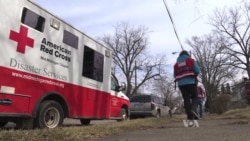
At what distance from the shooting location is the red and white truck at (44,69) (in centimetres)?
855

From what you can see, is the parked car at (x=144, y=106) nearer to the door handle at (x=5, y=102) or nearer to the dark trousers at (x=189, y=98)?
the dark trousers at (x=189, y=98)

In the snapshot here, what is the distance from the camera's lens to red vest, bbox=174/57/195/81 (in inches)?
389

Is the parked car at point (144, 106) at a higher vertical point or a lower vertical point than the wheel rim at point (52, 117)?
higher

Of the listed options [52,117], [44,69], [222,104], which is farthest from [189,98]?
[222,104]

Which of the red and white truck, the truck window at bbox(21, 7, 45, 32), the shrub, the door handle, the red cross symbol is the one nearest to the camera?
the door handle

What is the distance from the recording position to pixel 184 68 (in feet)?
32.8

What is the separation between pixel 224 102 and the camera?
2539 centimetres

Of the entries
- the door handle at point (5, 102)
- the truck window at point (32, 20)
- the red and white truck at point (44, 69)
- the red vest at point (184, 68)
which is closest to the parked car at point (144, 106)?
the red and white truck at point (44, 69)

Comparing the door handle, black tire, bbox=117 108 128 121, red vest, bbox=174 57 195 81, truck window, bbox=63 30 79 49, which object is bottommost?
the door handle

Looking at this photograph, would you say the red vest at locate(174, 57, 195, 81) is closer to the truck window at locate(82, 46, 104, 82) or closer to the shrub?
the truck window at locate(82, 46, 104, 82)

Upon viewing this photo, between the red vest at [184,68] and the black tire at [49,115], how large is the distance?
3.19m

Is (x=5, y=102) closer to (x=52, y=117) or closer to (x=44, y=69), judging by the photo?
(x=44, y=69)

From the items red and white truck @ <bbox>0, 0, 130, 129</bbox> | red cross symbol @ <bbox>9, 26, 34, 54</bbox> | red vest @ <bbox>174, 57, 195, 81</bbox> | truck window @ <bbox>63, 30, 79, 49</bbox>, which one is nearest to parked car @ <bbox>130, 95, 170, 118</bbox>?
red and white truck @ <bbox>0, 0, 130, 129</bbox>

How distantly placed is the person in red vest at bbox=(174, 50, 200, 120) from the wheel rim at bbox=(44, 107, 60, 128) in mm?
3233
